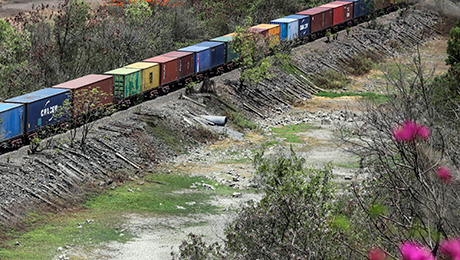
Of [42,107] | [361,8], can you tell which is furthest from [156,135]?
[361,8]

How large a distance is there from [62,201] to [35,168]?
7.77 feet

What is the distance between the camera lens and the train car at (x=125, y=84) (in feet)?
137

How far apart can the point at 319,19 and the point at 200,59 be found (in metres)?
23.0

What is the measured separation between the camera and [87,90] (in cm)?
3728

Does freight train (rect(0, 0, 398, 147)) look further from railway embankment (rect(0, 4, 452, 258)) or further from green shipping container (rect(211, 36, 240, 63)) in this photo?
railway embankment (rect(0, 4, 452, 258))

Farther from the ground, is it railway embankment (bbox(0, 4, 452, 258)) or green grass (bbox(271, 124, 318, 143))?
railway embankment (bbox(0, 4, 452, 258))

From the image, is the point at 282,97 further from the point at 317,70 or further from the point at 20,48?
the point at 20,48

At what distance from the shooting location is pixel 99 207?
30.7 m

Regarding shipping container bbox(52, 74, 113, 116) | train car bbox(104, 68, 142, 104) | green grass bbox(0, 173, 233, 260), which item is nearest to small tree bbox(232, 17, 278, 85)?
train car bbox(104, 68, 142, 104)

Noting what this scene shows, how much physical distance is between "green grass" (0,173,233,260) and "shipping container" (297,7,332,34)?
3692 centimetres

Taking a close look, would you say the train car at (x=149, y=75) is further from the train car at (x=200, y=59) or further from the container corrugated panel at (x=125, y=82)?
the train car at (x=200, y=59)

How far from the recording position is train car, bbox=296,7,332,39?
68675 mm

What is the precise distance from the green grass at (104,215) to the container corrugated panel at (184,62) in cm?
1446

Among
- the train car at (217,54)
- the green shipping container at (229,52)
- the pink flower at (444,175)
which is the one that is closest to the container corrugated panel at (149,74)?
the train car at (217,54)
